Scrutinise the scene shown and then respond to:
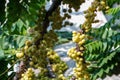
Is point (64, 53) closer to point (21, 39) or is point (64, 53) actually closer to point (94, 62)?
point (94, 62)

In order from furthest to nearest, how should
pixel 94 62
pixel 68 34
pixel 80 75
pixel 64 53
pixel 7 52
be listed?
1. pixel 64 53
2. pixel 94 62
3. pixel 68 34
4. pixel 7 52
5. pixel 80 75

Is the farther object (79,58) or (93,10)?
(93,10)

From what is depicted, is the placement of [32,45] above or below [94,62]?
above

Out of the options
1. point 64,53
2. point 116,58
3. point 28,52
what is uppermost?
point 28,52

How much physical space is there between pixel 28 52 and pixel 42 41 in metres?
0.10

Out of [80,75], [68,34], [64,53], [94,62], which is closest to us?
[80,75]

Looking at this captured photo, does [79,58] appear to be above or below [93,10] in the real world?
below

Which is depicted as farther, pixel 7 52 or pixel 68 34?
pixel 68 34

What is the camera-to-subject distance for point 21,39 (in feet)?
8.77

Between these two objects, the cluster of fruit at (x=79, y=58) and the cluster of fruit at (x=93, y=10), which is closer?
the cluster of fruit at (x=79, y=58)

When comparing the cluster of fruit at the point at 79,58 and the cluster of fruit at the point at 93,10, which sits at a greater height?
the cluster of fruit at the point at 93,10

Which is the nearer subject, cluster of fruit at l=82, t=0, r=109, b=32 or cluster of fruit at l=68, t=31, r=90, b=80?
cluster of fruit at l=68, t=31, r=90, b=80

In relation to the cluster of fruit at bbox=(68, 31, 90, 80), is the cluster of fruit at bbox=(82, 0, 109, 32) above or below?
above

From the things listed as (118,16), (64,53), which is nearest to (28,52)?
(118,16)
